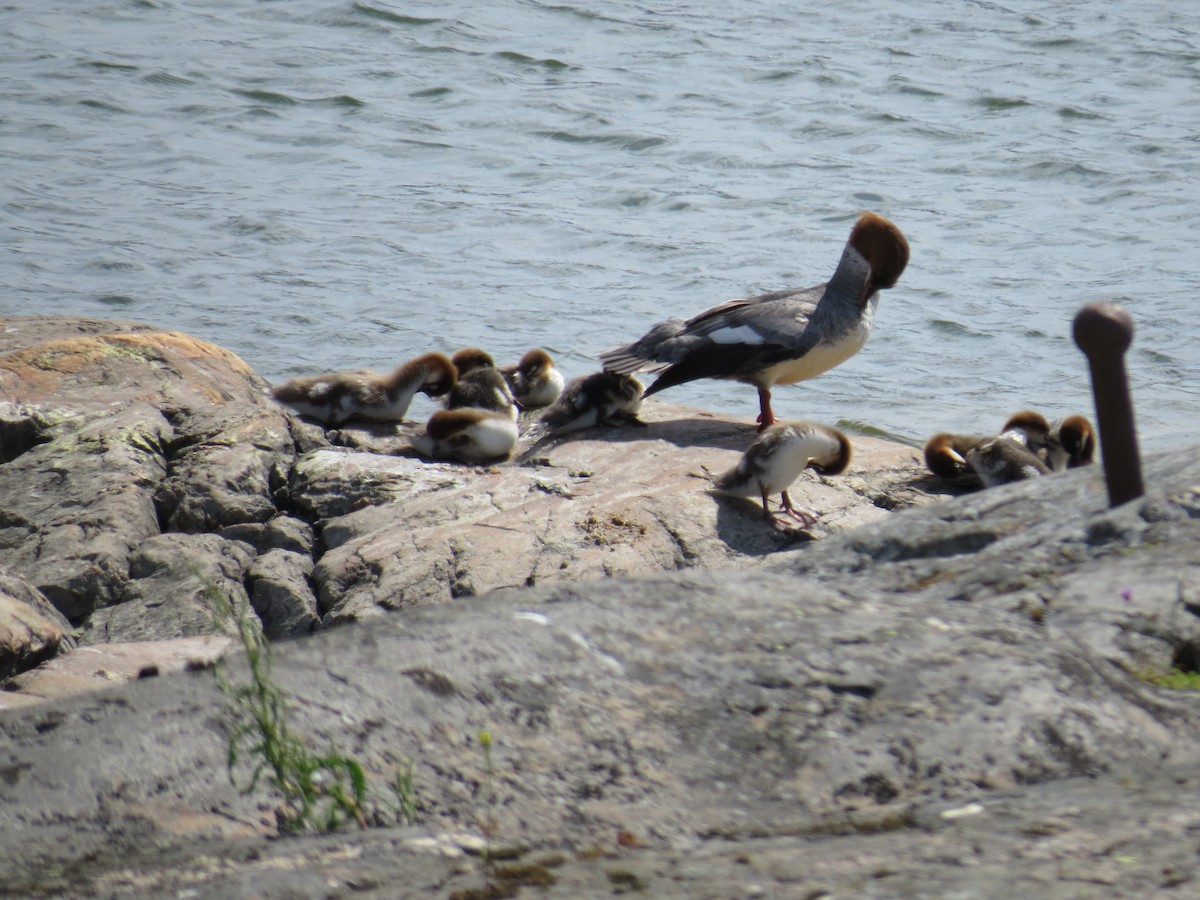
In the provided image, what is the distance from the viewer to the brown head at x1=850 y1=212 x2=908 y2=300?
9.55m

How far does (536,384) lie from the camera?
32.4 ft

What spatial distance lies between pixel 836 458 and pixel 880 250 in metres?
2.31

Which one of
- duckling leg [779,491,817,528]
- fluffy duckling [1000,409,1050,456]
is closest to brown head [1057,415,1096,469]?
fluffy duckling [1000,409,1050,456]

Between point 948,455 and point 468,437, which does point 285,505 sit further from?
point 948,455

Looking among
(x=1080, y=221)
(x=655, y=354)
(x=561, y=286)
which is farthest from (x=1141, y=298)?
(x=655, y=354)

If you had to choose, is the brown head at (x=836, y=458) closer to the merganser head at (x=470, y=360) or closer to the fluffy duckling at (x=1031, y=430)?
the fluffy duckling at (x=1031, y=430)

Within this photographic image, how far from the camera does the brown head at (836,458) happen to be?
7664 mm

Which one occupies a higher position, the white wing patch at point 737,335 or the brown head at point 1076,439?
the white wing patch at point 737,335

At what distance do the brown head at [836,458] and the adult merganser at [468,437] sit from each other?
5.79 feet

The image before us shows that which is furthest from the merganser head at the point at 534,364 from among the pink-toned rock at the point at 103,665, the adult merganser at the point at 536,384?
the pink-toned rock at the point at 103,665

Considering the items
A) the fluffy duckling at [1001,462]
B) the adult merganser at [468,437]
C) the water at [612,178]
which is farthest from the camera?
the water at [612,178]

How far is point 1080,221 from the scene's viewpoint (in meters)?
17.2

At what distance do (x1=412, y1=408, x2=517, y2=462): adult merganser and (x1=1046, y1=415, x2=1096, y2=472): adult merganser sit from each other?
3188 millimetres

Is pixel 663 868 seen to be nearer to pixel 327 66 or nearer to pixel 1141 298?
pixel 1141 298
